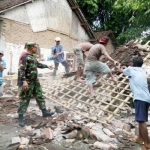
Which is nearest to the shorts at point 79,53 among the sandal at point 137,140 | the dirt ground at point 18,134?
the dirt ground at point 18,134

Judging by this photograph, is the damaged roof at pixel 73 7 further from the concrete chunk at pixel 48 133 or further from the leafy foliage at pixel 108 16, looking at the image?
the concrete chunk at pixel 48 133

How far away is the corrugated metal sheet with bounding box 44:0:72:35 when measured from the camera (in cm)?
1350

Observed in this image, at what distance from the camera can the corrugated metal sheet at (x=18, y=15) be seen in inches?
448

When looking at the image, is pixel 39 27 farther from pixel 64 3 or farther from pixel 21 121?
pixel 21 121

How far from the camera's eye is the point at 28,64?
4.93 meters

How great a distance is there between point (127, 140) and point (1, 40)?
27.6 feet

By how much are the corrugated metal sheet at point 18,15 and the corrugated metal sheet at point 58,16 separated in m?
1.57

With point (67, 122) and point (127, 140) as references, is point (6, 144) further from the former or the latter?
point (127, 140)

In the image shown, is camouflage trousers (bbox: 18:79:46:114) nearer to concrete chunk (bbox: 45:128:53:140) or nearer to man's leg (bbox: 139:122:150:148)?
concrete chunk (bbox: 45:128:53:140)

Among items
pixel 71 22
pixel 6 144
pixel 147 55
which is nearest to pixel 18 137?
pixel 6 144

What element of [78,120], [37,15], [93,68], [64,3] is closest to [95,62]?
[93,68]

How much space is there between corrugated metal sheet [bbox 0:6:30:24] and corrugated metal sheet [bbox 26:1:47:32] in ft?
0.90

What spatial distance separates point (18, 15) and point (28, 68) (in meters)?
7.59

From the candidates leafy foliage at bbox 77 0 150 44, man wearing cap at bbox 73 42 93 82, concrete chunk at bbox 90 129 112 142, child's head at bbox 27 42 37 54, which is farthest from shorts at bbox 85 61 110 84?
leafy foliage at bbox 77 0 150 44
